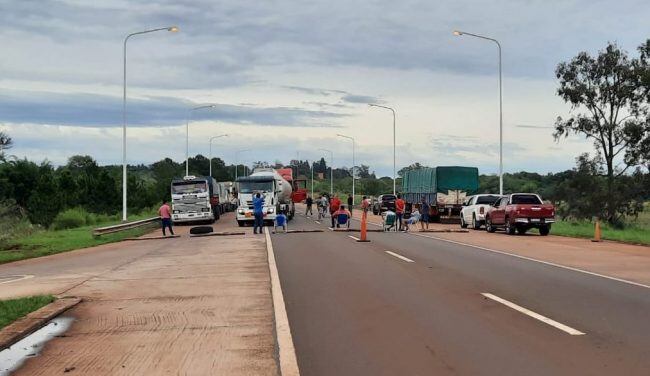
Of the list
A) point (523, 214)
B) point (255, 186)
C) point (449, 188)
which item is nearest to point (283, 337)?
point (523, 214)

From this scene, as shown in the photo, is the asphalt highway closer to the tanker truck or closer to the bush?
the tanker truck

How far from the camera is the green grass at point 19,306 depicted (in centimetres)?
963

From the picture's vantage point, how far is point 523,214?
30734 millimetres

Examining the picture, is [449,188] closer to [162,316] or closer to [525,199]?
[525,199]

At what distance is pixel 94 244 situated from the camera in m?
27.4

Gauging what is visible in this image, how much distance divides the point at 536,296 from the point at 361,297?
2868 millimetres

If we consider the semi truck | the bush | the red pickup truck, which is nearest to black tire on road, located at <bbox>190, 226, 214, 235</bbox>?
the red pickup truck

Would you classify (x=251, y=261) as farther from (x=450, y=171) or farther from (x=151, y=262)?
(x=450, y=171)

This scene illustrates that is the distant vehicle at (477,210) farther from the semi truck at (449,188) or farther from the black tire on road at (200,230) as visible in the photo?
the black tire on road at (200,230)

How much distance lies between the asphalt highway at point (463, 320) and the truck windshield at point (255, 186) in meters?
24.3

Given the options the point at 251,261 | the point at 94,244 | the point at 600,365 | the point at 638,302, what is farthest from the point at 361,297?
the point at 94,244

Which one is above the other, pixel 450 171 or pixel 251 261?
pixel 450 171

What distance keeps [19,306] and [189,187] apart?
3423 centimetres

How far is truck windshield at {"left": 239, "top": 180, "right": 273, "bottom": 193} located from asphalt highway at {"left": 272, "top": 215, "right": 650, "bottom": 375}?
24.3 metres
